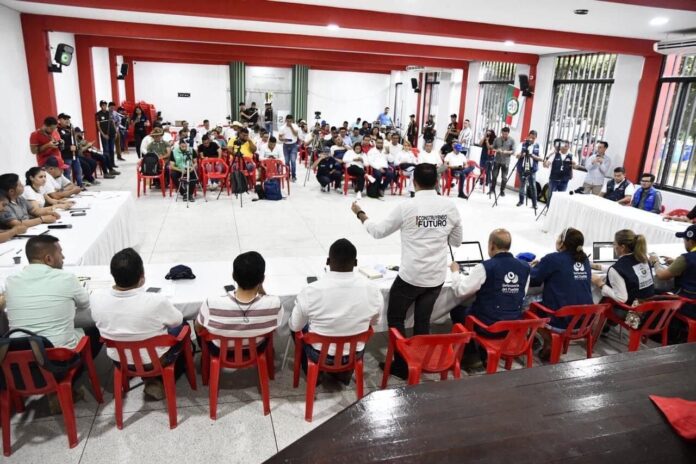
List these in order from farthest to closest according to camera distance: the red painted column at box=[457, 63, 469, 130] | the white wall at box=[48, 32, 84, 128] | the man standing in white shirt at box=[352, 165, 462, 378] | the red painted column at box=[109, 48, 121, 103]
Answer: the red painted column at box=[109, 48, 121, 103] < the red painted column at box=[457, 63, 469, 130] < the white wall at box=[48, 32, 84, 128] < the man standing in white shirt at box=[352, 165, 462, 378]

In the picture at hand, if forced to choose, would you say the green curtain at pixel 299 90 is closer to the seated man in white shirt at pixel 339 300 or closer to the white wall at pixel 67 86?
the white wall at pixel 67 86

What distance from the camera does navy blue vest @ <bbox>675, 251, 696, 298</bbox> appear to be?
3322 millimetres

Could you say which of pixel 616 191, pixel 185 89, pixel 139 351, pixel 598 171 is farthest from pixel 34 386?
pixel 185 89

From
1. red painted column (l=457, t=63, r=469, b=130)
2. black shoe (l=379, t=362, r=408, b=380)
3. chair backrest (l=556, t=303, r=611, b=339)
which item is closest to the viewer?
chair backrest (l=556, t=303, r=611, b=339)

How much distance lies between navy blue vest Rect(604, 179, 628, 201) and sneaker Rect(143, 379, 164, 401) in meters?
6.50

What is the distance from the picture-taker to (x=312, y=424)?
8.65 ft

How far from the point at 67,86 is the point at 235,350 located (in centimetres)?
A: 994

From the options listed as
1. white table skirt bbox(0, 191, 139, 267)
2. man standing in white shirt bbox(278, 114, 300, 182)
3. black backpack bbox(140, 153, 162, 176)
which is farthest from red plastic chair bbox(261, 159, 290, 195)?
white table skirt bbox(0, 191, 139, 267)

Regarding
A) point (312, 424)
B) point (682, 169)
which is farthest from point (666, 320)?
point (682, 169)

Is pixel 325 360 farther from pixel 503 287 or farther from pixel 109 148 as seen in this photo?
pixel 109 148

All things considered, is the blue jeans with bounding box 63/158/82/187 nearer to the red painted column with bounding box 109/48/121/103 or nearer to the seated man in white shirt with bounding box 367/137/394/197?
the seated man in white shirt with bounding box 367/137/394/197

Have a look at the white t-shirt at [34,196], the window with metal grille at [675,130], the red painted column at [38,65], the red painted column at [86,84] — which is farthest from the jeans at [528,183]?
the red painted column at [86,84]

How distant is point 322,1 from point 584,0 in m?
2.90

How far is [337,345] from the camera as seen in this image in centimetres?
259
